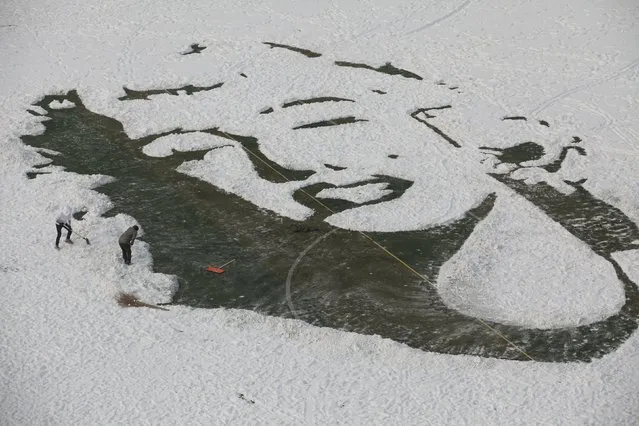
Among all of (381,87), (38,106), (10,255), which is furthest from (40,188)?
(381,87)

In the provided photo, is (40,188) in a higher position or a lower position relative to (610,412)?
lower

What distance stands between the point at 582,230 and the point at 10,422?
52.6ft

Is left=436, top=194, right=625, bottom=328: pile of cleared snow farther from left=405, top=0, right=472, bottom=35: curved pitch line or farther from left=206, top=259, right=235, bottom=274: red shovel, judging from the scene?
left=405, top=0, right=472, bottom=35: curved pitch line

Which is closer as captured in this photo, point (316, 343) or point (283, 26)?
point (316, 343)

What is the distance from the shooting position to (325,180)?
26656mm

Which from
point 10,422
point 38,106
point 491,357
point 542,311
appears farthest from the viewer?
point 38,106

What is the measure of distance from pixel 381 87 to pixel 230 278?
14.1 metres

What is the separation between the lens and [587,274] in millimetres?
21781

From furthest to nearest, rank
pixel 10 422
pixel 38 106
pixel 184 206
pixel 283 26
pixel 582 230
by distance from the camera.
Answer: pixel 283 26
pixel 38 106
pixel 184 206
pixel 582 230
pixel 10 422

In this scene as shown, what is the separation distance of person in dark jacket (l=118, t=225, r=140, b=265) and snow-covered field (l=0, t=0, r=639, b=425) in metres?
0.34

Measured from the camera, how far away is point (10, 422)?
1705 centimetres

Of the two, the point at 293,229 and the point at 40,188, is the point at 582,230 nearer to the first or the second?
the point at 293,229

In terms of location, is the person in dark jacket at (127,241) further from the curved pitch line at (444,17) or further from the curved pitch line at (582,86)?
the curved pitch line at (444,17)

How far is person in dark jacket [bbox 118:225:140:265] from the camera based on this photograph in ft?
71.1
